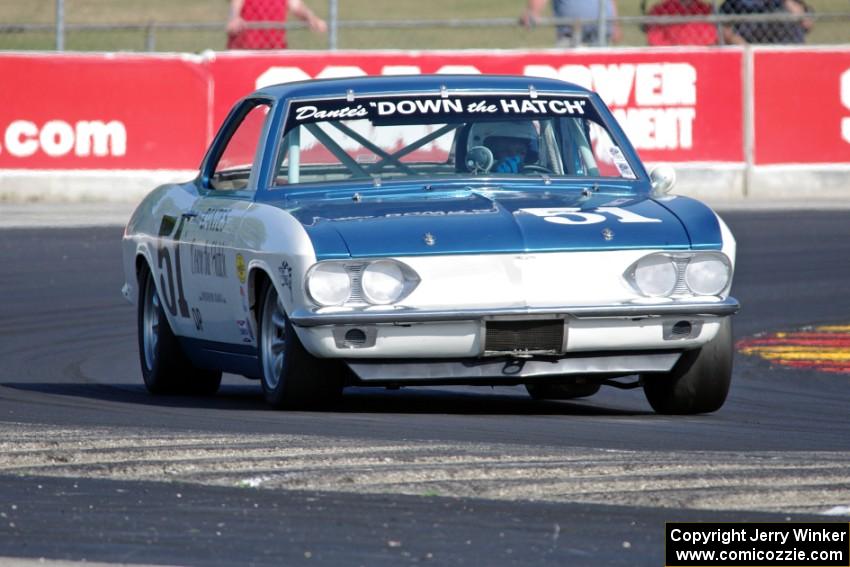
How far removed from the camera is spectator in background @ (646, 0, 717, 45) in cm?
1986

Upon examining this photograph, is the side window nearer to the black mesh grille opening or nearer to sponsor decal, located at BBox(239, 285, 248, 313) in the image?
sponsor decal, located at BBox(239, 285, 248, 313)

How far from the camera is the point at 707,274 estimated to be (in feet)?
23.9

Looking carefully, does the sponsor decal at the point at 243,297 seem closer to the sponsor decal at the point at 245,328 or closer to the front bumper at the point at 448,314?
the sponsor decal at the point at 245,328

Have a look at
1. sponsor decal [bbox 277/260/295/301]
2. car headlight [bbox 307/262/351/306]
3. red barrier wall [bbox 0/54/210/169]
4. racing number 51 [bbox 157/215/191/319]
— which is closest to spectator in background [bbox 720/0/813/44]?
red barrier wall [bbox 0/54/210/169]

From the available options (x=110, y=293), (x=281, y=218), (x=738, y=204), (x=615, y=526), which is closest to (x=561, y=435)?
(x=281, y=218)

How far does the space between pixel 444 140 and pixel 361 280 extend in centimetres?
143

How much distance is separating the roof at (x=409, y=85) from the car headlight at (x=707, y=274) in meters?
1.51

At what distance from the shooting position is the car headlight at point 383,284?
7059 mm

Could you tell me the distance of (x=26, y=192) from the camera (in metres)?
18.8

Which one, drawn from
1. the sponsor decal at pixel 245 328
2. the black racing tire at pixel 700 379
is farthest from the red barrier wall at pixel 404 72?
the black racing tire at pixel 700 379

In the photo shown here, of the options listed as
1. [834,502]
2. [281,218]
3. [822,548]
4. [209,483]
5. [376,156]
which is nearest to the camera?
[822,548]

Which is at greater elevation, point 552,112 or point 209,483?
point 552,112

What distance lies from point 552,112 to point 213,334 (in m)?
1.71

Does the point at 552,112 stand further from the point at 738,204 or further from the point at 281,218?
the point at 738,204
